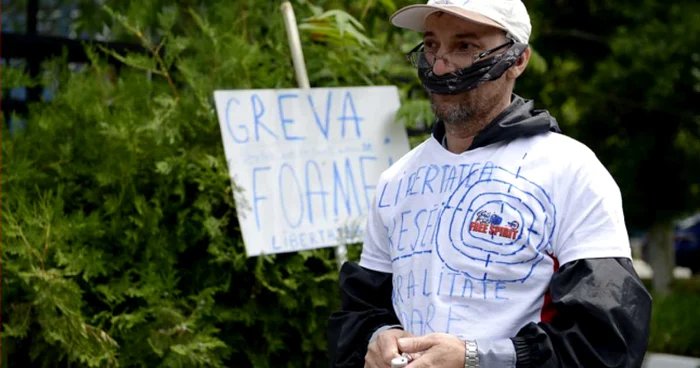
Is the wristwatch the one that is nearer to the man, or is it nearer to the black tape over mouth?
the man

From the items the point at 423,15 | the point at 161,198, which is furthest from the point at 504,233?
the point at 161,198

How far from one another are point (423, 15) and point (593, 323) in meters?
0.88

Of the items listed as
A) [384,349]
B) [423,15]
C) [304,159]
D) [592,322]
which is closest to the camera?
[592,322]

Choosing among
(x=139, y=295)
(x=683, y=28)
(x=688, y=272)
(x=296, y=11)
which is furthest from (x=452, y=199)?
(x=688, y=272)

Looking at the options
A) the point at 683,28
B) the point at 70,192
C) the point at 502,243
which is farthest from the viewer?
the point at 683,28

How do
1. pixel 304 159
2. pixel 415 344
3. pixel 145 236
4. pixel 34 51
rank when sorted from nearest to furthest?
pixel 415 344
pixel 145 236
pixel 304 159
pixel 34 51

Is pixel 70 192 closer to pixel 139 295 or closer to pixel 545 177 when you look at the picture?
pixel 139 295

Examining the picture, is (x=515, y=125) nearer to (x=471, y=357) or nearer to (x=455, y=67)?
(x=455, y=67)

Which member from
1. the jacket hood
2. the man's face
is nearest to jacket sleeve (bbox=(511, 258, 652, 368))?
the jacket hood

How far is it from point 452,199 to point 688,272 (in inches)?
916

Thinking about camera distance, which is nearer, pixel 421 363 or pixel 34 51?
pixel 421 363

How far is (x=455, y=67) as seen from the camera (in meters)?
2.54

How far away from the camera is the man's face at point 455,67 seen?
2543 mm

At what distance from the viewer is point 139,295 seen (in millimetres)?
3859
